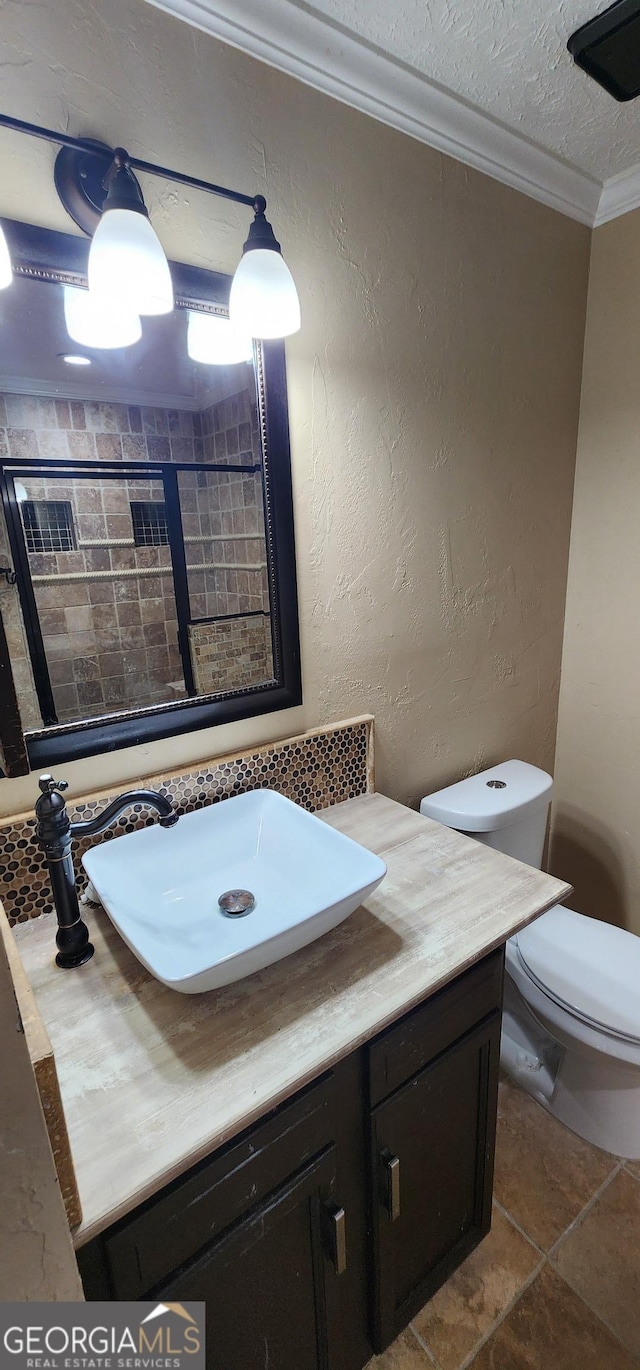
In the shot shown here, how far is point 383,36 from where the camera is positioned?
1033 mm

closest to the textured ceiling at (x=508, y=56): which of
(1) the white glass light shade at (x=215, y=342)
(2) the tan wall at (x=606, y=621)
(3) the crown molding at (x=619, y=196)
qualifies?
(3) the crown molding at (x=619, y=196)

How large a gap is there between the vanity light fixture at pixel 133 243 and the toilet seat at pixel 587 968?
4.61 feet

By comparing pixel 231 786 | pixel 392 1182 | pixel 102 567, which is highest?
pixel 102 567

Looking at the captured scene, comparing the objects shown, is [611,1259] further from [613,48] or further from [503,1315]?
[613,48]

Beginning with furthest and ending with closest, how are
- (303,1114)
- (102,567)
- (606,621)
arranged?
(606,621), (102,567), (303,1114)

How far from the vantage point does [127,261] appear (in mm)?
802

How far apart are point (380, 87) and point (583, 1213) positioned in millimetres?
2382

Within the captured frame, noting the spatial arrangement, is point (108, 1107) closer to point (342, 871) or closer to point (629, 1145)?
point (342, 871)

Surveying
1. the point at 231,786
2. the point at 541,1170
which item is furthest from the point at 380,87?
the point at 541,1170

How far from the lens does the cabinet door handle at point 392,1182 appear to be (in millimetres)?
889

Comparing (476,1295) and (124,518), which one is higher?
(124,518)

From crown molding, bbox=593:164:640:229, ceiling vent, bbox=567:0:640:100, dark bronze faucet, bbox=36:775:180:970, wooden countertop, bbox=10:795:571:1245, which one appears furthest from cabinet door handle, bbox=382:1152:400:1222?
crown molding, bbox=593:164:640:229

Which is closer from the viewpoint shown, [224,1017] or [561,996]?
[224,1017]

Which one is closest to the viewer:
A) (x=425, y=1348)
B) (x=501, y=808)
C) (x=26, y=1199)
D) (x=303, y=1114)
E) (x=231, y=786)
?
(x=26, y=1199)
